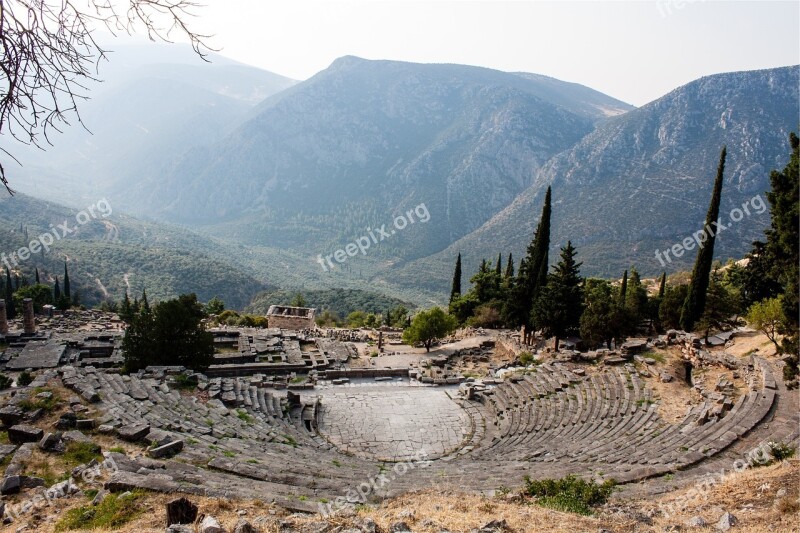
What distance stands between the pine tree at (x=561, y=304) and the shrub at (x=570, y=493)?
1715cm

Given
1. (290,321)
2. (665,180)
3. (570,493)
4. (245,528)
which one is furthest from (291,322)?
(665,180)

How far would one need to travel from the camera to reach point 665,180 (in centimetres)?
8075

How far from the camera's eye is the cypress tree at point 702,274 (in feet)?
80.5

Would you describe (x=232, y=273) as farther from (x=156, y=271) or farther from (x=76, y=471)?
(x=76, y=471)

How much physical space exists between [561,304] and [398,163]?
14899 centimetres

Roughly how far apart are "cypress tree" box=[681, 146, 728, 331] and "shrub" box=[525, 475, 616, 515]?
18.9 meters

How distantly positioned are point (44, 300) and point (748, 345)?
55.7 meters

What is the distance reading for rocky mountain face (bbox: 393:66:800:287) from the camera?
71188mm

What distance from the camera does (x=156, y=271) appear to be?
83625mm

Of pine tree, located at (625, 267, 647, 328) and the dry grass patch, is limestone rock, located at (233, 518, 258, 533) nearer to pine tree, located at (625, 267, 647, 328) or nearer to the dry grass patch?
the dry grass patch

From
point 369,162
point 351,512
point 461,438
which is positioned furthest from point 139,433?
point 369,162

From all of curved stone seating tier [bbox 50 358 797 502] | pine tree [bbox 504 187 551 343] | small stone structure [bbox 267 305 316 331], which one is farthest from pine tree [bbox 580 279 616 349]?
small stone structure [bbox 267 305 316 331]

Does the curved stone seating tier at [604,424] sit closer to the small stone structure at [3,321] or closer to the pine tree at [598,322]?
the pine tree at [598,322]

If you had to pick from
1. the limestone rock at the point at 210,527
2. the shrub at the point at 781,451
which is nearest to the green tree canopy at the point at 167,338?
the limestone rock at the point at 210,527
